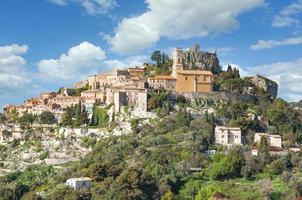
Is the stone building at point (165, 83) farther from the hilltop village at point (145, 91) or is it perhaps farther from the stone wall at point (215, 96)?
the stone wall at point (215, 96)

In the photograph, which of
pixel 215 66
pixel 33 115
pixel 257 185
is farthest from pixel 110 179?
pixel 215 66

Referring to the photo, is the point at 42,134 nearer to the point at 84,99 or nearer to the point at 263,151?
the point at 84,99

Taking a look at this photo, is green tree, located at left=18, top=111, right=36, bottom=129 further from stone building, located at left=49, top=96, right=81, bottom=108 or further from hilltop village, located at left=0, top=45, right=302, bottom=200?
stone building, located at left=49, top=96, right=81, bottom=108

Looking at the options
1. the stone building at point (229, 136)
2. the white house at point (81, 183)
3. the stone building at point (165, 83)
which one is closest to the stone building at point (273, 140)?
the stone building at point (229, 136)

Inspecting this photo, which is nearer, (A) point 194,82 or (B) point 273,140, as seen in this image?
(B) point 273,140

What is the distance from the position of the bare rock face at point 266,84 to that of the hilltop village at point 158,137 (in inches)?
6.3

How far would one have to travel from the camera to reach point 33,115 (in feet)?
270

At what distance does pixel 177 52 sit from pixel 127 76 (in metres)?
8.13

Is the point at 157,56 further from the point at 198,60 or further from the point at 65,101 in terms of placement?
the point at 65,101

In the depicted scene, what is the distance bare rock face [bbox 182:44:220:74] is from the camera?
85625mm

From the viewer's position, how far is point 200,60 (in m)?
86.8

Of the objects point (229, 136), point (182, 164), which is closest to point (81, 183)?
point (182, 164)

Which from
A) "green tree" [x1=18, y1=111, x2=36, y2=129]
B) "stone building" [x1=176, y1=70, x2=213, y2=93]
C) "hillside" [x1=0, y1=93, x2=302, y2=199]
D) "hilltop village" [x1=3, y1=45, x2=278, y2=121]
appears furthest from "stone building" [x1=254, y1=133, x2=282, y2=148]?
"green tree" [x1=18, y1=111, x2=36, y2=129]

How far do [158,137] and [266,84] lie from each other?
26639 mm
